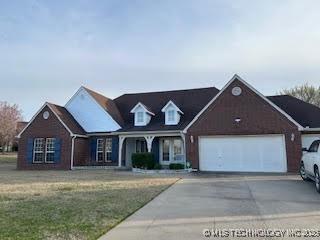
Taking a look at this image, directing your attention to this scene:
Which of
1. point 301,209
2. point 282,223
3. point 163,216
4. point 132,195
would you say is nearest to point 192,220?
point 163,216

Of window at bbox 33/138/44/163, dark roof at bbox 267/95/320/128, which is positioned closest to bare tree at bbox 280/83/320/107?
dark roof at bbox 267/95/320/128

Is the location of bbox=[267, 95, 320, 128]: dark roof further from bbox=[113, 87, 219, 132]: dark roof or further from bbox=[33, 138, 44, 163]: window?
bbox=[33, 138, 44, 163]: window

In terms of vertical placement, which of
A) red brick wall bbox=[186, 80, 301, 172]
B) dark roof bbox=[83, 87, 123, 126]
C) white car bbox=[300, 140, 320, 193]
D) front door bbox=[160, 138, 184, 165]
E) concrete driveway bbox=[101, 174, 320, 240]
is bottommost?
concrete driveway bbox=[101, 174, 320, 240]

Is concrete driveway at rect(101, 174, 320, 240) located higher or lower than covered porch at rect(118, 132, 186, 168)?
lower

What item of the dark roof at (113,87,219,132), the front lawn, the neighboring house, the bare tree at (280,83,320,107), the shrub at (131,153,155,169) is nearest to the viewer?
the front lawn

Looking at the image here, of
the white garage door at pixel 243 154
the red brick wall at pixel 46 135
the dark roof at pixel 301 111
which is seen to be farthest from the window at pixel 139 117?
the dark roof at pixel 301 111

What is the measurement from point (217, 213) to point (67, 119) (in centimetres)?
2226

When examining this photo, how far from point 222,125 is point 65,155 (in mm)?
12566

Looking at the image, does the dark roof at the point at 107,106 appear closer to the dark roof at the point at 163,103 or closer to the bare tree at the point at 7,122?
the dark roof at the point at 163,103

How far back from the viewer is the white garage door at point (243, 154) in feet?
73.1

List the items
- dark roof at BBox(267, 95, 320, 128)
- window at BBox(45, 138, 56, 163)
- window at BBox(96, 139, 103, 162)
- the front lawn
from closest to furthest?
A: 1. the front lawn
2. dark roof at BBox(267, 95, 320, 128)
3. window at BBox(45, 138, 56, 163)
4. window at BBox(96, 139, 103, 162)

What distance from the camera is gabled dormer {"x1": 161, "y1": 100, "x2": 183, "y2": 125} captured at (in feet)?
89.9

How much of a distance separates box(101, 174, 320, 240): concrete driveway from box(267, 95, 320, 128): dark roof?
38.5ft

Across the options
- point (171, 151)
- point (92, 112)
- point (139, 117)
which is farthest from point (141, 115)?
point (92, 112)
